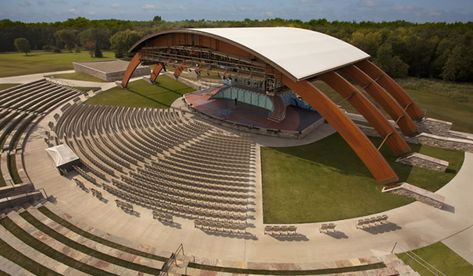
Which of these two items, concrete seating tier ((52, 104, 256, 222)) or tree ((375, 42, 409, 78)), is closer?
concrete seating tier ((52, 104, 256, 222))

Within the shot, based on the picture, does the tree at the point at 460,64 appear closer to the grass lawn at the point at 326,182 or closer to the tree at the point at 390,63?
the tree at the point at 390,63

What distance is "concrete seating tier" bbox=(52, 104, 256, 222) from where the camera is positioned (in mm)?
19266

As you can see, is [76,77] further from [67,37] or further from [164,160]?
[67,37]

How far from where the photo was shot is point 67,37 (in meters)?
96.4

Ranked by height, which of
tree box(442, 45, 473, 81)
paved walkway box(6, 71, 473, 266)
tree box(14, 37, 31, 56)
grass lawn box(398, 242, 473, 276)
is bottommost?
grass lawn box(398, 242, 473, 276)

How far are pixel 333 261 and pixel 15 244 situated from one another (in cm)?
1801

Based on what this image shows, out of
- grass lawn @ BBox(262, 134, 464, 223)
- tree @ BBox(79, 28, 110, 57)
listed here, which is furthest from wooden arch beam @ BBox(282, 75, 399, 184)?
tree @ BBox(79, 28, 110, 57)

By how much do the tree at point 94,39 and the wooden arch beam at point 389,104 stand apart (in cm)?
8323

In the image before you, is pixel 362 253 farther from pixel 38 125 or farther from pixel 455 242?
pixel 38 125

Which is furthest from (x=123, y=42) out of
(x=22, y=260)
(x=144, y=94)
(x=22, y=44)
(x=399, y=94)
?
(x=22, y=260)

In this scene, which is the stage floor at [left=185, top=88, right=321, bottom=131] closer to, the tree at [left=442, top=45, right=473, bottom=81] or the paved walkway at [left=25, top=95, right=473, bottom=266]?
the paved walkway at [left=25, top=95, right=473, bottom=266]

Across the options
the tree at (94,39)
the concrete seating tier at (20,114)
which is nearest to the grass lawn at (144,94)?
the concrete seating tier at (20,114)

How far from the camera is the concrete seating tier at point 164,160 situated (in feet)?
63.2

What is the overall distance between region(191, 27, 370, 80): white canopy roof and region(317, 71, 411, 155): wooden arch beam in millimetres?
3172
